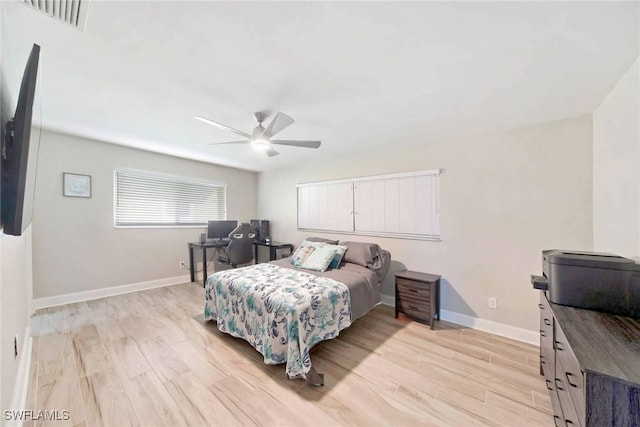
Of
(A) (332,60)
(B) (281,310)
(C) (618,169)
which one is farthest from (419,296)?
(A) (332,60)

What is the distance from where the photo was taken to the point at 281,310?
1.95 metres

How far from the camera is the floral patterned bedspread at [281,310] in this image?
1.90 meters

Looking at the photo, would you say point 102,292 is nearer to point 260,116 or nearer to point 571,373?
point 260,116

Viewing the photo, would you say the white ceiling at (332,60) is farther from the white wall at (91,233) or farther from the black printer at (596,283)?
the black printer at (596,283)

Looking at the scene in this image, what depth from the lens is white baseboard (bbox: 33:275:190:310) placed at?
3.10 metres

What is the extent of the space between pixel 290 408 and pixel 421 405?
888 mm

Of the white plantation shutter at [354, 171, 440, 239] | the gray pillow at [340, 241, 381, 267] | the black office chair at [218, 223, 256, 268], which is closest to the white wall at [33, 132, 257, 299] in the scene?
the black office chair at [218, 223, 256, 268]

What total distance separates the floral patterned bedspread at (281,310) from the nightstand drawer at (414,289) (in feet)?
2.85

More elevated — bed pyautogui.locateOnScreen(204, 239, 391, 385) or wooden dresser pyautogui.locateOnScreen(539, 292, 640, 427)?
wooden dresser pyautogui.locateOnScreen(539, 292, 640, 427)

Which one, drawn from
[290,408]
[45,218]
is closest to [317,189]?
[290,408]

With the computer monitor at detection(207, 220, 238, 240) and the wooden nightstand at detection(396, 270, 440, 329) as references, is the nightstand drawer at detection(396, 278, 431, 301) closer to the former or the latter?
the wooden nightstand at detection(396, 270, 440, 329)

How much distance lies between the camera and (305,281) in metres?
2.51

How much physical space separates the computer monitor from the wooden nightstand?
10.8 ft

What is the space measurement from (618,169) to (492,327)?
72.9 inches
